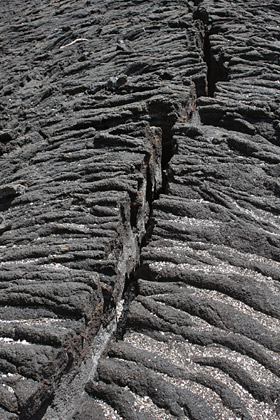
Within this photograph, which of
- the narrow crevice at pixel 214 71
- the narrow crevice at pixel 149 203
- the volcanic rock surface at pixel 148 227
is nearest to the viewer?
the volcanic rock surface at pixel 148 227

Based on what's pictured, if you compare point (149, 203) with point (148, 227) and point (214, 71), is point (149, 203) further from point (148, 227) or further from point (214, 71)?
point (214, 71)

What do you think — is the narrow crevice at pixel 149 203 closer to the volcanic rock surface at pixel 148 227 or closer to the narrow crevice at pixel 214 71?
the volcanic rock surface at pixel 148 227

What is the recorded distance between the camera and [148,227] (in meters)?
2.88

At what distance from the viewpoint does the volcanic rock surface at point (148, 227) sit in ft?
6.74

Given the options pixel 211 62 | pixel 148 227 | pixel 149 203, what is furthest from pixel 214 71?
pixel 148 227

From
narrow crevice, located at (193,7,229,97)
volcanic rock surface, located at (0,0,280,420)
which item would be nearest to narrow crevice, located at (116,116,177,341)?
volcanic rock surface, located at (0,0,280,420)

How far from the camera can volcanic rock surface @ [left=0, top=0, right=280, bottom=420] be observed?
2055mm

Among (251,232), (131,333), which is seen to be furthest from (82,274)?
(251,232)

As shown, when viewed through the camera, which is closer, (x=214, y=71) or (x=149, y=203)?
(x=149, y=203)

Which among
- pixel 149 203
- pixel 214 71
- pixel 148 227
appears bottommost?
pixel 148 227

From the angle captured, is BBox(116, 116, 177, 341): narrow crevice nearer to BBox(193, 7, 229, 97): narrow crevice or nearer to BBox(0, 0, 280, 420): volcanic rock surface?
BBox(0, 0, 280, 420): volcanic rock surface

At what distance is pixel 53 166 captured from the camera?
11.2ft

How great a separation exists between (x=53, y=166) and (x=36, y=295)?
4.41ft

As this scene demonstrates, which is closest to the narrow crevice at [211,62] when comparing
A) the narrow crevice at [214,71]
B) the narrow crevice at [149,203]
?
the narrow crevice at [214,71]
